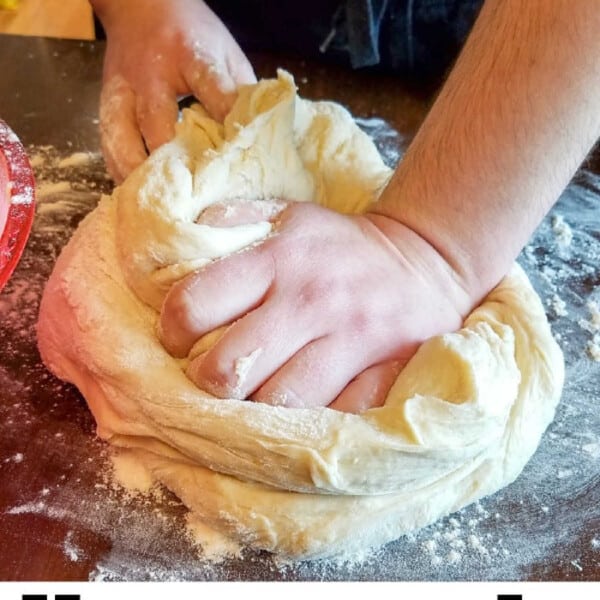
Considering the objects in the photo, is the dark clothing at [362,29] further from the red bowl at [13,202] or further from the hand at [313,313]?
the red bowl at [13,202]

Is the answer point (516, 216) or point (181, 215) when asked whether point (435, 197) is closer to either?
point (516, 216)

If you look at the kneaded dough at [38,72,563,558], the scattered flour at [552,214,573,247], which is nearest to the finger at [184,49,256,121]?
the kneaded dough at [38,72,563,558]

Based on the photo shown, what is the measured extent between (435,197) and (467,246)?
70mm

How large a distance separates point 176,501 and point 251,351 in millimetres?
201

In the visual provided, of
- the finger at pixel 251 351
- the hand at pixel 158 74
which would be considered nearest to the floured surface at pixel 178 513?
the finger at pixel 251 351

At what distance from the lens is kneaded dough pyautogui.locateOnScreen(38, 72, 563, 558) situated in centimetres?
83

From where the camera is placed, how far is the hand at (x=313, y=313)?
858 mm

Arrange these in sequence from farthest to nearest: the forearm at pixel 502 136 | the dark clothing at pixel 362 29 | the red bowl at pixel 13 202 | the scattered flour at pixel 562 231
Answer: the dark clothing at pixel 362 29 → the scattered flour at pixel 562 231 → the forearm at pixel 502 136 → the red bowl at pixel 13 202

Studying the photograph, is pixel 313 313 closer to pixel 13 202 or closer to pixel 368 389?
pixel 368 389

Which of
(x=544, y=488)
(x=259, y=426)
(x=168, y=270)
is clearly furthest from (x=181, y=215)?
(x=544, y=488)

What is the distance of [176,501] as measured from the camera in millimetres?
908

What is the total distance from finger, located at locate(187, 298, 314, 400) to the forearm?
0.21 m

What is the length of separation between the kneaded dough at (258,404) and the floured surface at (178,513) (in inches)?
1.1

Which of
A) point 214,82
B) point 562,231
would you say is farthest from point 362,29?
point 562,231
